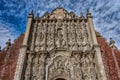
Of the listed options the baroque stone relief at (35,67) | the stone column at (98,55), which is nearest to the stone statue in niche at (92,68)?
the stone column at (98,55)

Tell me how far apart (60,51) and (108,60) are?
325 centimetres

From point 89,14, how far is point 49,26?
3464 mm

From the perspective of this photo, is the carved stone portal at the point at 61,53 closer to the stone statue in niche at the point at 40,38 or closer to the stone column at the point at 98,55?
the stone statue in niche at the point at 40,38

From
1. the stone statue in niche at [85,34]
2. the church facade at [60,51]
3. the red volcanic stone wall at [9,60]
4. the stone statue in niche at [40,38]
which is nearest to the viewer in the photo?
the red volcanic stone wall at [9,60]

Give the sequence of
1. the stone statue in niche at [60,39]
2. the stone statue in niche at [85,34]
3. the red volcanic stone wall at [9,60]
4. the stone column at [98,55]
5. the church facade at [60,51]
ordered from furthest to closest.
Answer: the stone statue in niche at [85,34] → the stone statue in niche at [60,39] → the church facade at [60,51] → the red volcanic stone wall at [9,60] → the stone column at [98,55]

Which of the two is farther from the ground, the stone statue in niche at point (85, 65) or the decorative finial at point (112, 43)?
the decorative finial at point (112, 43)

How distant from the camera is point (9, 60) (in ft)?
37.4

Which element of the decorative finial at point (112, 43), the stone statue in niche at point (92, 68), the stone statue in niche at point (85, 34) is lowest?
the stone statue in niche at point (92, 68)

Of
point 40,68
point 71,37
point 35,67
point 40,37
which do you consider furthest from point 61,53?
point 40,37

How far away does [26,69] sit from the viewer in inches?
432

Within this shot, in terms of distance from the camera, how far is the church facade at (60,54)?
1073 cm

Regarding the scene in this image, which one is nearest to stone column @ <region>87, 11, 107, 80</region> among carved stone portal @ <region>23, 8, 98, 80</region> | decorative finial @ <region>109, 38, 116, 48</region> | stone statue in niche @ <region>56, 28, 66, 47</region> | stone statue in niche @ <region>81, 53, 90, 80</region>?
carved stone portal @ <region>23, 8, 98, 80</region>

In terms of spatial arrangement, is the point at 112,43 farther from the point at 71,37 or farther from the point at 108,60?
the point at 71,37

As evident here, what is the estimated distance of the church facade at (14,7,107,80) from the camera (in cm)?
1080
